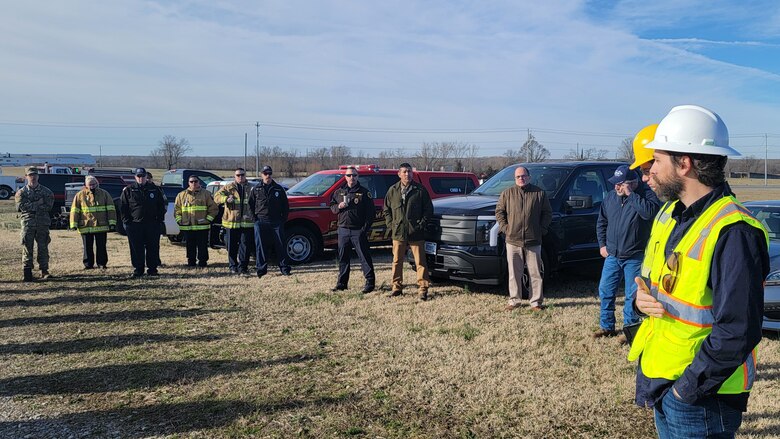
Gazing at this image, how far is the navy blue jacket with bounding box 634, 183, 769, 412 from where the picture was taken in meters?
1.84

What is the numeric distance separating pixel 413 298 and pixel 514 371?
118 inches

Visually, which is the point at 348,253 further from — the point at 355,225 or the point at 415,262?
the point at 415,262

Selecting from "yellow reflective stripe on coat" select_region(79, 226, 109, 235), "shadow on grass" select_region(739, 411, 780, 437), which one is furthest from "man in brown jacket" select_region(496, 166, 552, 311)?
"yellow reflective stripe on coat" select_region(79, 226, 109, 235)

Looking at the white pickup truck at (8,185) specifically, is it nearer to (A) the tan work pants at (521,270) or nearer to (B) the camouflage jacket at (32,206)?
(B) the camouflage jacket at (32,206)

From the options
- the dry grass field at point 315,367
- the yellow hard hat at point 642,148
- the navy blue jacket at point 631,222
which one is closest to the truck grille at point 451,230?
the dry grass field at point 315,367

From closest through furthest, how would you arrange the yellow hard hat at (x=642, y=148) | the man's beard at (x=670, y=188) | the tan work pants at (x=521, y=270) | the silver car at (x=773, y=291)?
1. the man's beard at (x=670, y=188)
2. the yellow hard hat at (x=642, y=148)
3. the silver car at (x=773, y=291)
4. the tan work pants at (x=521, y=270)

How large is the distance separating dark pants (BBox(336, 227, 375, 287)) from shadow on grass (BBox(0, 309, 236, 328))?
70.8 inches

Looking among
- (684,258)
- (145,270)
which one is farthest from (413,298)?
(684,258)

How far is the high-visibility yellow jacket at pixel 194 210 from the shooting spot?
422 inches

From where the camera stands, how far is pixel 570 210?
8133 mm

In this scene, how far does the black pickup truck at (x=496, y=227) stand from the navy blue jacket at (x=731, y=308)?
5656mm

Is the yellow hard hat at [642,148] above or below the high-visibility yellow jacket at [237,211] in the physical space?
above

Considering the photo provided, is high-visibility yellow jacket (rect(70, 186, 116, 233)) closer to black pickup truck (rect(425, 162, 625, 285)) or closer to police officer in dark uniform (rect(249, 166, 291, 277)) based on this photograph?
police officer in dark uniform (rect(249, 166, 291, 277))

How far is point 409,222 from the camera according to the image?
783 centimetres
